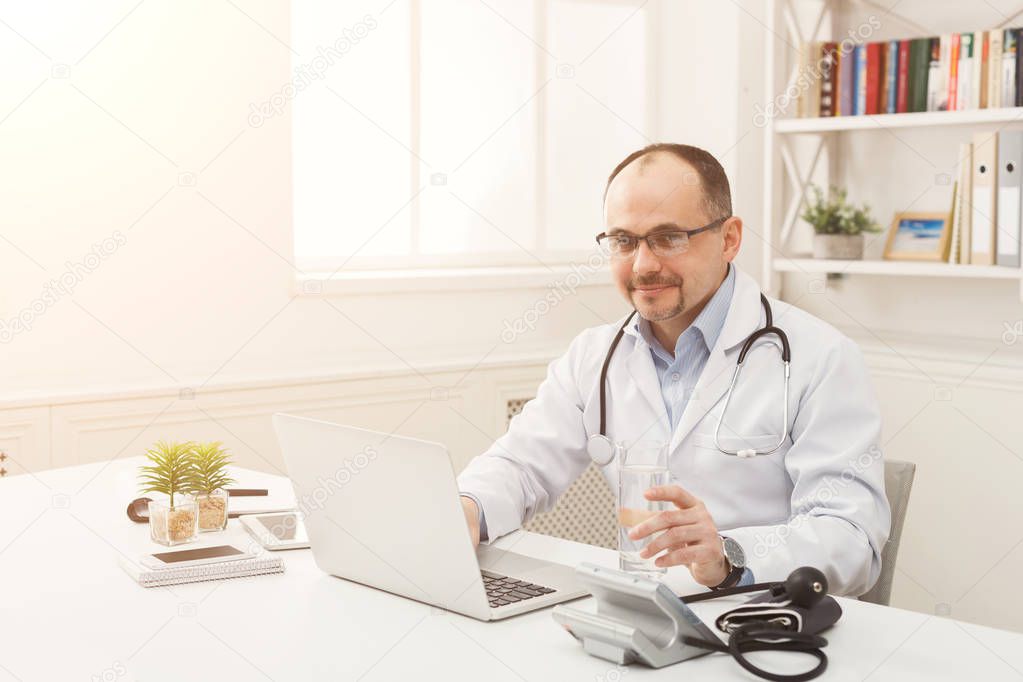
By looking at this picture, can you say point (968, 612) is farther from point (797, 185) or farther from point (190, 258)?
point (190, 258)

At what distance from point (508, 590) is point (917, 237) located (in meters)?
2.40

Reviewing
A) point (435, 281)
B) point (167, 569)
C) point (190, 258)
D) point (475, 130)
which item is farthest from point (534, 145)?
point (167, 569)

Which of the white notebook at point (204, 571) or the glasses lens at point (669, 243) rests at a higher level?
the glasses lens at point (669, 243)

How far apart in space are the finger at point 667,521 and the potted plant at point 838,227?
228cm

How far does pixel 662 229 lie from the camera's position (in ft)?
6.49

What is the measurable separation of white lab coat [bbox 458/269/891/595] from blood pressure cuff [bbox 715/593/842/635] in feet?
0.61

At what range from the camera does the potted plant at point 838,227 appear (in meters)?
3.57

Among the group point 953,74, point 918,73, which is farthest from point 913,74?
point 953,74

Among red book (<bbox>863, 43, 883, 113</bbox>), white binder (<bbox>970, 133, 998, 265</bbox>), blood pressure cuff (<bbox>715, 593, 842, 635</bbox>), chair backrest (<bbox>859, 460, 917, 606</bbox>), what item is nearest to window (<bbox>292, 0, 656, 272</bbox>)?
red book (<bbox>863, 43, 883, 113</bbox>)

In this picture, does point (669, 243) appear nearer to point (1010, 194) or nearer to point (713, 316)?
point (713, 316)

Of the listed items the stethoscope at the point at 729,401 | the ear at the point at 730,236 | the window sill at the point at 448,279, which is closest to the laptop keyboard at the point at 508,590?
the stethoscope at the point at 729,401

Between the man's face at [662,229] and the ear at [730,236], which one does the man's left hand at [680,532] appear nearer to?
the man's face at [662,229]

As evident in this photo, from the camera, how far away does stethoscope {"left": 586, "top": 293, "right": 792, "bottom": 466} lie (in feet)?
6.17

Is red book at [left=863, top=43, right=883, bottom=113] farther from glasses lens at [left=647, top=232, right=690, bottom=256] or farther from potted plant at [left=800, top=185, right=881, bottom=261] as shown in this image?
glasses lens at [left=647, top=232, right=690, bottom=256]
